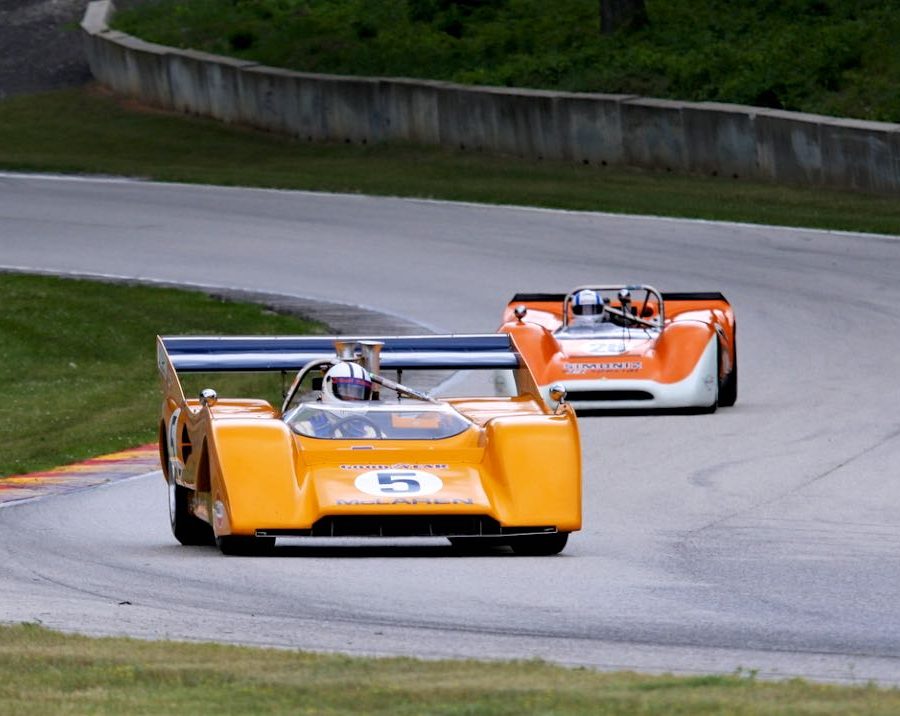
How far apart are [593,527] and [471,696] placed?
16.9ft

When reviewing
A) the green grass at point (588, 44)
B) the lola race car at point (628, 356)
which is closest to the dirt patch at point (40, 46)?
the green grass at point (588, 44)

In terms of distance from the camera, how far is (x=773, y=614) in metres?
8.43

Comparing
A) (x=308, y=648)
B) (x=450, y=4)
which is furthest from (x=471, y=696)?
(x=450, y=4)

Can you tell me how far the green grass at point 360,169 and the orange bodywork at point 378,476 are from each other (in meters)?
17.1

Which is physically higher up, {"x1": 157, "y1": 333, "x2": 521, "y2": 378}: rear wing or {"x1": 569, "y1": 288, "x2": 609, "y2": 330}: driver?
{"x1": 157, "y1": 333, "x2": 521, "y2": 378}: rear wing

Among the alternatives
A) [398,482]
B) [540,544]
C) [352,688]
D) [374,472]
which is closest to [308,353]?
[374,472]

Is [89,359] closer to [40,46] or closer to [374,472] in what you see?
[374,472]

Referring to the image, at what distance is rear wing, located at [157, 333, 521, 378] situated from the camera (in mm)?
12086

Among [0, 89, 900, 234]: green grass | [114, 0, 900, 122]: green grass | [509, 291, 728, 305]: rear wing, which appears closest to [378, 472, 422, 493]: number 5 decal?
[509, 291, 728, 305]: rear wing

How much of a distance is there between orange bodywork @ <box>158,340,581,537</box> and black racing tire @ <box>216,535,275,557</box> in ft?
0.23

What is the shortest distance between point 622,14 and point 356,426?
1084 inches

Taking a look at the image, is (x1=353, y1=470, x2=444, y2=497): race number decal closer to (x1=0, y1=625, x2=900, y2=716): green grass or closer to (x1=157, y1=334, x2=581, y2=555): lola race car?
(x1=157, y1=334, x2=581, y2=555): lola race car

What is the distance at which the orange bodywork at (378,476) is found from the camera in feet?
33.1

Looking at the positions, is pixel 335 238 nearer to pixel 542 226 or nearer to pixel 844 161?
pixel 542 226
